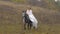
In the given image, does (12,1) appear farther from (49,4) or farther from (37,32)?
(37,32)

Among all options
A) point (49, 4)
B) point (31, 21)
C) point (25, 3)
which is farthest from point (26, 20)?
point (49, 4)

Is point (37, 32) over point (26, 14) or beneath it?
beneath

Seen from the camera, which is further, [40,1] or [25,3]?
[40,1]

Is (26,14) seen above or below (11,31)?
above

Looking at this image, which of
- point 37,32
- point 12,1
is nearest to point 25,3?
point 12,1

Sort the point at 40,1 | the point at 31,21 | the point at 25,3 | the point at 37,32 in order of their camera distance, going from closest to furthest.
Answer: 1. the point at 31,21
2. the point at 37,32
3. the point at 25,3
4. the point at 40,1

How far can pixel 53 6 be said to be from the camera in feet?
107

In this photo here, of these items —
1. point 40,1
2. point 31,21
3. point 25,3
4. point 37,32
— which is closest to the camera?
point 31,21

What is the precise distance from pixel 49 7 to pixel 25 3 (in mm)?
2790

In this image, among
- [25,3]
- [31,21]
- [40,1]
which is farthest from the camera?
[40,1]

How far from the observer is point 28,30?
1444cm

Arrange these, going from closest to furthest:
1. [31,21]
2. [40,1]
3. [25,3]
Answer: [31,21]
[25,3]
[40,1]

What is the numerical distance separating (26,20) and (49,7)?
18.0 m

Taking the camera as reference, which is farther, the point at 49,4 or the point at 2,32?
the point at 49,4
